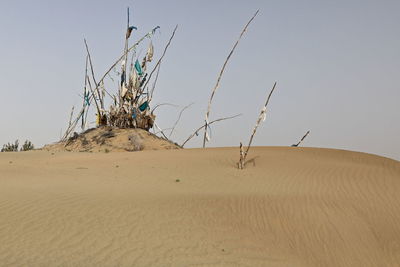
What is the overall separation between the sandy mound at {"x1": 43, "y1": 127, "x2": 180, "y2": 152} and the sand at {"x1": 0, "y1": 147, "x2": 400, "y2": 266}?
387cm

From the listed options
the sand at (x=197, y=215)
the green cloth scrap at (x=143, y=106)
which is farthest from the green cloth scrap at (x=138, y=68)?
the sand at (x=197, y=215)

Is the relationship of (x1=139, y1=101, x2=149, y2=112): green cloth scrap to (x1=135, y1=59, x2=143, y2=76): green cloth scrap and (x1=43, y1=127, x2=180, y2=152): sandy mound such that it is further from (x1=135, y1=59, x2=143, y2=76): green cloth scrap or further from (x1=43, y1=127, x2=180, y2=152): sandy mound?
(x1=135, y1=59, x2=143, y2=76): green cloth scrap

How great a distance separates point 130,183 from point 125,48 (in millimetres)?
7352

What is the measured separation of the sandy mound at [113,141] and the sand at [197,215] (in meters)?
3.87

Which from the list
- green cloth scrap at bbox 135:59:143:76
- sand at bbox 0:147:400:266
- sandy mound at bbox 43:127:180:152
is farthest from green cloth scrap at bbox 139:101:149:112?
sand at bbox 0:147:400:266

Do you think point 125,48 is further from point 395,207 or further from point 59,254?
point 59,254

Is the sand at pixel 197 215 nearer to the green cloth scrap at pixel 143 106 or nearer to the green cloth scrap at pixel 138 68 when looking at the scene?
the green cloth scrap at pixel 143 106

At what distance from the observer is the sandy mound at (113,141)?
1222cm

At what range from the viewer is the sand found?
3750 mm

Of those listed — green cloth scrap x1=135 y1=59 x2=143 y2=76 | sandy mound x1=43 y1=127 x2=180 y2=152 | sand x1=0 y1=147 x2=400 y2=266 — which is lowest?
sand x1=0 y1=147 x2=400 y2=266

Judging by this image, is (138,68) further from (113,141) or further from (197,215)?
(197,215)

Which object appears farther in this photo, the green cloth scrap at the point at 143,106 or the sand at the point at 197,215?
the green cloth scrap at the point at 143,106

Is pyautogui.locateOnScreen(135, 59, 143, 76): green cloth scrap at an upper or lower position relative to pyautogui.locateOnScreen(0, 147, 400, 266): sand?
upper

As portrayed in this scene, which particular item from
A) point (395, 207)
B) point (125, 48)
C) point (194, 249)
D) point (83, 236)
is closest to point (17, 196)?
point (83, 236)
